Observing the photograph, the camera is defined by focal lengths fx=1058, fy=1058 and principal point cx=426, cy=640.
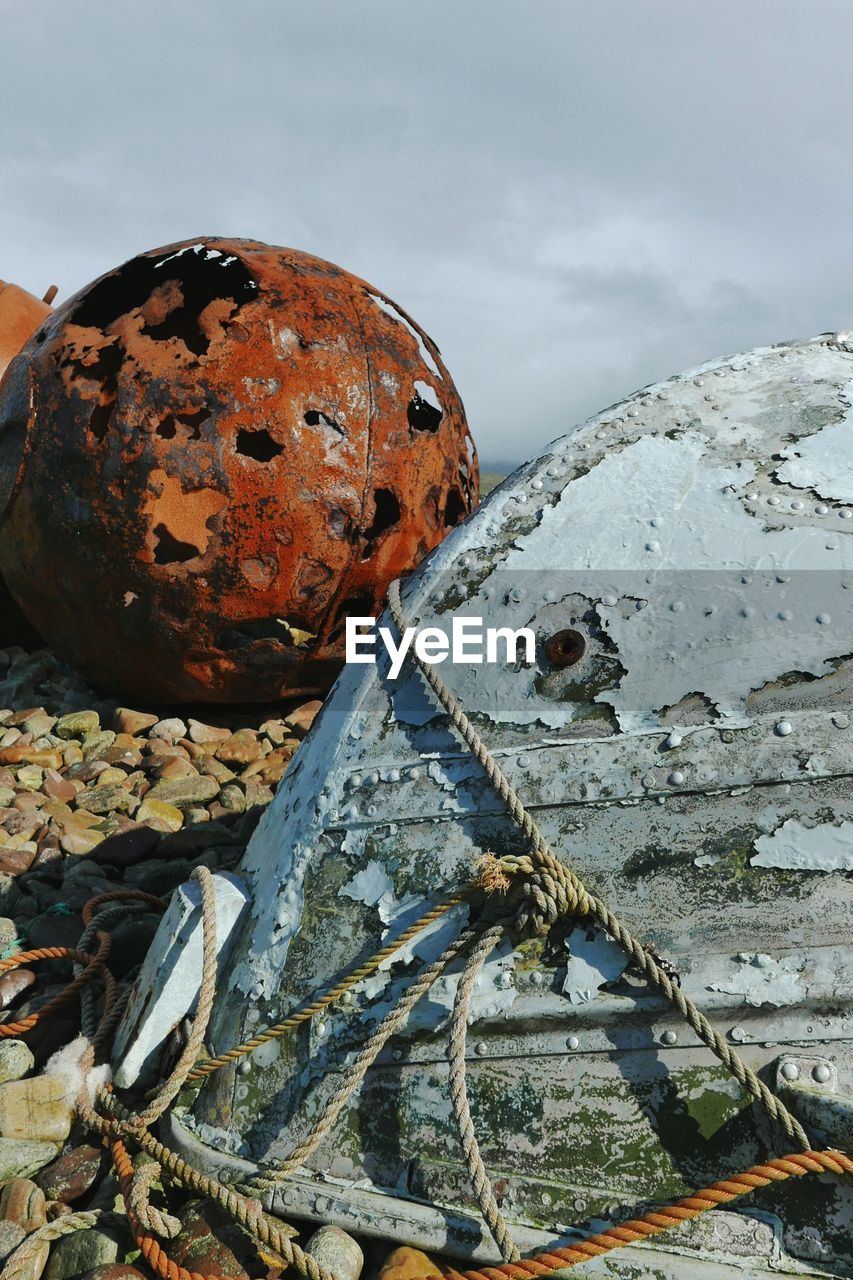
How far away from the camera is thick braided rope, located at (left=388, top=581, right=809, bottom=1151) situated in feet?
5.84

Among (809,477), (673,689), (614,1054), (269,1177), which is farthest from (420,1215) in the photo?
(809,477)

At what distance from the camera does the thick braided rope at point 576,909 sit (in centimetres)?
178

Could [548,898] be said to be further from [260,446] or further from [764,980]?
[260,446]

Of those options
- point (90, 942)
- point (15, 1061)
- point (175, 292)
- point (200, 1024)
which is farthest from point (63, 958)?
point (175, 292)

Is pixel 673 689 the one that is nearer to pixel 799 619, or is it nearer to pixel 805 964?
pixel 799 619

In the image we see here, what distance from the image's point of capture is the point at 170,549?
4086 millimetres

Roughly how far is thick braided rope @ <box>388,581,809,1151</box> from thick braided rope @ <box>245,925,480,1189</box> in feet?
0.69

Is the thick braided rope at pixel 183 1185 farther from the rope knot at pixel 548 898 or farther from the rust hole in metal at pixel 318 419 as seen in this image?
the rust hole in metal at pixel 318 419

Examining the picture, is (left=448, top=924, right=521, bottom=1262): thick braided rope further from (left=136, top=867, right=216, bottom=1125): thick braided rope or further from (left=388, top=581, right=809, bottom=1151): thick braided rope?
(left=136, top=867, right=216, bottom=1125): thick braided rope

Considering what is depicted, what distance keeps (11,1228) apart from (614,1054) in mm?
1275

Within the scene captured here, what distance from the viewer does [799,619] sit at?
2070 mm

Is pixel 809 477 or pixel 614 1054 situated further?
pixel 809 477

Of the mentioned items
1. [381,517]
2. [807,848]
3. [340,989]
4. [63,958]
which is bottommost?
[63,958]

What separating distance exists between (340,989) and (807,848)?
3.06ft
